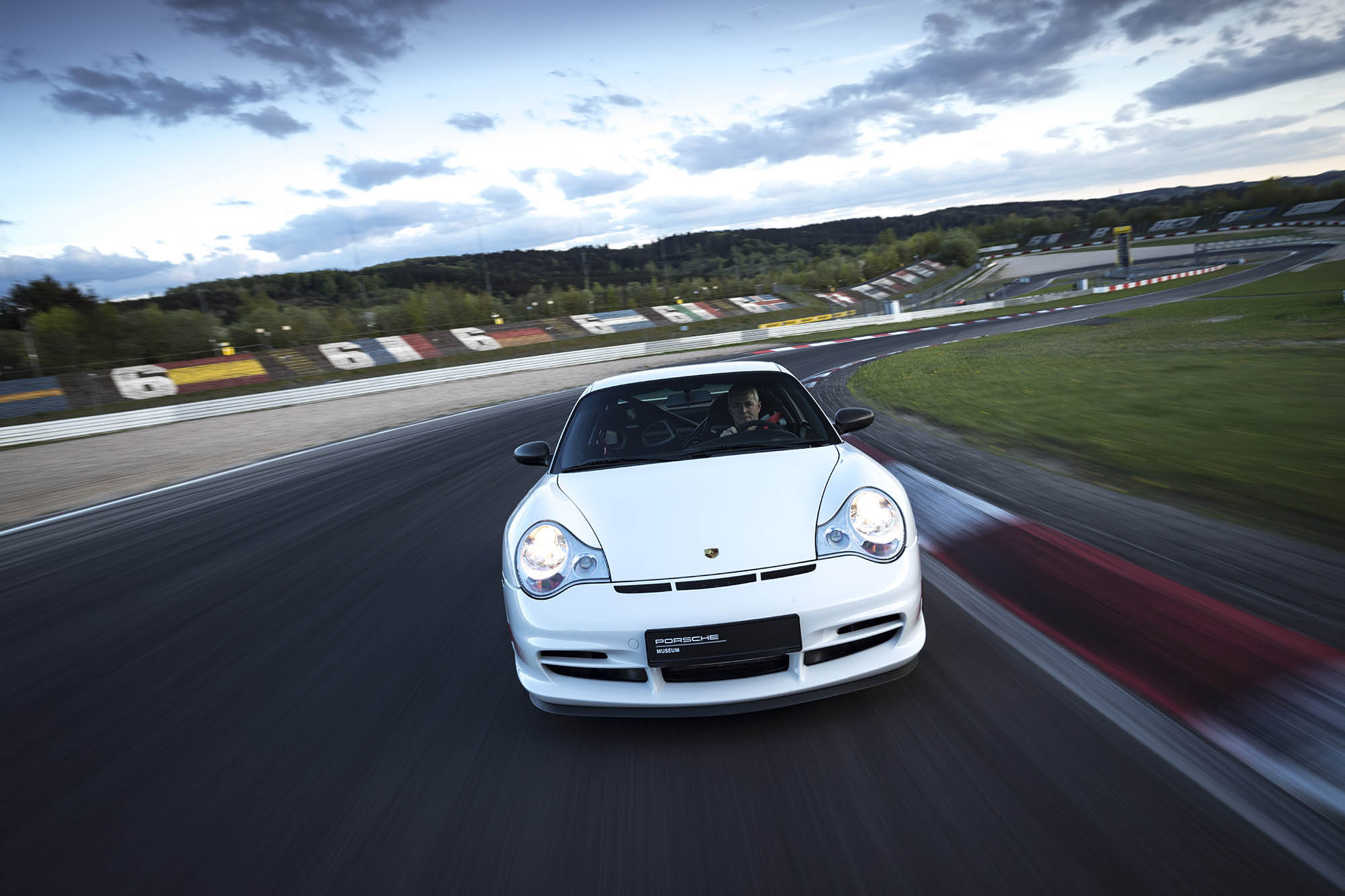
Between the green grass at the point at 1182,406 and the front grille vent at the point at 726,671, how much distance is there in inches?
141

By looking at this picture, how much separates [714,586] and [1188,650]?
6.32 ft

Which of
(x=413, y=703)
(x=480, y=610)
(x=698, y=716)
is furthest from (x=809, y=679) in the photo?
(x=480, y=610)

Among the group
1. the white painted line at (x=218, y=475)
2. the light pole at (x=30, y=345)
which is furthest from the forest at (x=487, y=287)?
the white painted line at (x=218, y=475)

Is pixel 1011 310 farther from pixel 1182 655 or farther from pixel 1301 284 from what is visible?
pixel 1182 655

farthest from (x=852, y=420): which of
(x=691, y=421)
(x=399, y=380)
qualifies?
(x=399, y=380)

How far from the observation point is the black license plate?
239 cm

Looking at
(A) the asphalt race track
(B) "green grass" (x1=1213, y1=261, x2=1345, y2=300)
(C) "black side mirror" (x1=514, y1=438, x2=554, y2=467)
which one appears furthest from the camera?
(B) "green grass" (x1=1213, y1=261, x2=1345, y2=300)

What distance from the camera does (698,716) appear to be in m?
2.45

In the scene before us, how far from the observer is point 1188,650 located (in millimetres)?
2891

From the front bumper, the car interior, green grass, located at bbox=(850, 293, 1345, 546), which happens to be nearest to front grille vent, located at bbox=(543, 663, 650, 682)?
the front bumper

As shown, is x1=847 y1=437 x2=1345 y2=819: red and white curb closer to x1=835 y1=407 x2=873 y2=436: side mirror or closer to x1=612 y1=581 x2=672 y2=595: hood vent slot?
x1=835 y1=407 x2=873 y2=436: side mirror

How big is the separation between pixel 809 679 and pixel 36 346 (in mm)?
50532

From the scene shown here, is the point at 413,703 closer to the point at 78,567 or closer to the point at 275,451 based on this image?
the point at 78,567

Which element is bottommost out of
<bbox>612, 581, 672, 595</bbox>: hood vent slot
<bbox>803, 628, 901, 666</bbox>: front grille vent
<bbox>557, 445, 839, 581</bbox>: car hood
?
<bbox>803, 628, 901, 666</bbox>: front grille vent
